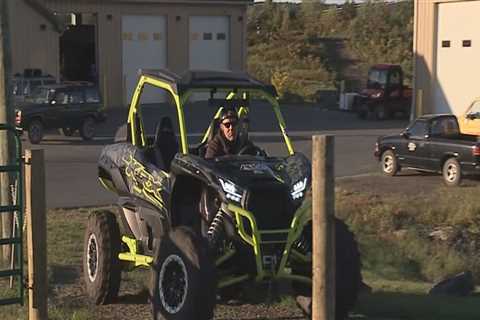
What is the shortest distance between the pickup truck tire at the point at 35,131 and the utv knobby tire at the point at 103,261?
58.4ft

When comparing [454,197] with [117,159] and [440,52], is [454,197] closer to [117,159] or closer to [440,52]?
[117,159]

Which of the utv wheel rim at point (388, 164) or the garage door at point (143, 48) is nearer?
the utv wheel rim at point (388, 164)

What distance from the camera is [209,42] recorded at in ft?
145

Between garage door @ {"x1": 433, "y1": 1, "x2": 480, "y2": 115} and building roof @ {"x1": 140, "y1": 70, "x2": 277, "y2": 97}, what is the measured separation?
2491 centimetres

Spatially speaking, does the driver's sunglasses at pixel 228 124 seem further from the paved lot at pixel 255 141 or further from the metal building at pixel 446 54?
the metal building at pixel 446 54

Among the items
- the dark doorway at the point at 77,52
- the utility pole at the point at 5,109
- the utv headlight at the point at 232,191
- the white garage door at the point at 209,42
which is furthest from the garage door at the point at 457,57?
the utv headlight at the point at 232,191

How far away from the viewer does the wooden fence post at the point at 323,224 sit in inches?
215

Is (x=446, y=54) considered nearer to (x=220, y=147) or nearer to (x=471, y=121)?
(x=471, y=121)

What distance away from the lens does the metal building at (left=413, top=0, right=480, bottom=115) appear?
1280 inches

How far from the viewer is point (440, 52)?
33.6 metres

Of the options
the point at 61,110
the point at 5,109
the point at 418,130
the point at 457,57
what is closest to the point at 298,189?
the point at 5,109

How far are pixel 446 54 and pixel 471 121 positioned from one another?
10.4m

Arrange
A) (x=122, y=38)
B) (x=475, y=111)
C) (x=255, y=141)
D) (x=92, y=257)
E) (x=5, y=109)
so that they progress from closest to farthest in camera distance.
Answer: (x=92, y=257), (x=5, y=109), (x=475, y=111), (x=255, y=141), (x=122, y=38)

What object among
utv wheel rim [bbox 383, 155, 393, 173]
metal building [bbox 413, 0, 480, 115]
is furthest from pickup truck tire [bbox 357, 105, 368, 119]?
utv wheel rim [bbox 383, 155, 393, 173]
